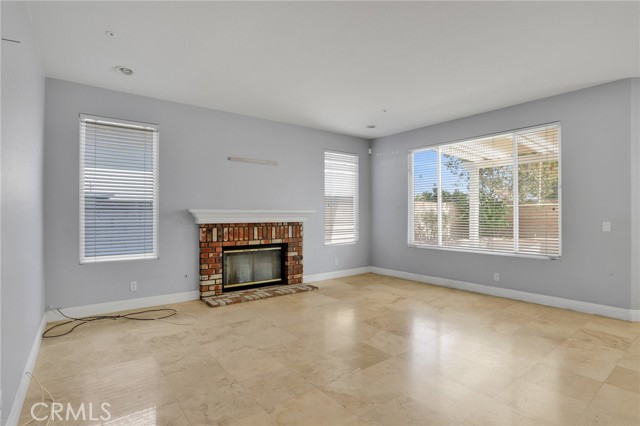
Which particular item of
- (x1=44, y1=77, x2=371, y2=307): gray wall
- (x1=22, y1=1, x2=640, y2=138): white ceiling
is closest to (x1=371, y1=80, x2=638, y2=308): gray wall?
(x1=22, y1=1, x2=640, y2=138): white ceiling

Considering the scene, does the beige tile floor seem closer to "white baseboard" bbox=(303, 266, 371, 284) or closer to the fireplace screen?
the fireplace screen

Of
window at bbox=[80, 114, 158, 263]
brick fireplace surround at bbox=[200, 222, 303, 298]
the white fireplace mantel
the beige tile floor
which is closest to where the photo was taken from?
the beige tile floor

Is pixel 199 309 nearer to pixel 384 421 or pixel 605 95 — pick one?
pixel 384 421

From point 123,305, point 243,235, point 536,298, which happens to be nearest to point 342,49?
point 243,235

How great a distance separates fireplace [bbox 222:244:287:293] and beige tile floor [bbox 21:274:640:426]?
0.98 metres

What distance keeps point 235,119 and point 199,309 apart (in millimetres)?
2874

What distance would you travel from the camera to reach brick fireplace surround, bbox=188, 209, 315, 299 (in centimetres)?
483

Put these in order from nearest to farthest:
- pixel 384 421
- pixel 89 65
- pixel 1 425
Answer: pixel 1 425
pixel 384 421
pixel 89 65

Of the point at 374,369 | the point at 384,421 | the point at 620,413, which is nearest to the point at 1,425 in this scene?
the point at 384,421

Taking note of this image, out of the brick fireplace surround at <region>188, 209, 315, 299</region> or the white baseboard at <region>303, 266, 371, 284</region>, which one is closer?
the brick fireplace surround at <region>188, 209, 315, 299</region>

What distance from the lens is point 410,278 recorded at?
6270 millimetres

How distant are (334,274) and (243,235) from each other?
2.11m

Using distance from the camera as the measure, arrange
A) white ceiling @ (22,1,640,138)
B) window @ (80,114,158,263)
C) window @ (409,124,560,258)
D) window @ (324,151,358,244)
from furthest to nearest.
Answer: window @ (324,151,358,244), window @ (409,124,560,258), window @ (80,114,158,263), white ceiling @ (22,1,640,138)

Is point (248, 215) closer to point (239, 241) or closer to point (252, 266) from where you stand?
point (239, 241)
